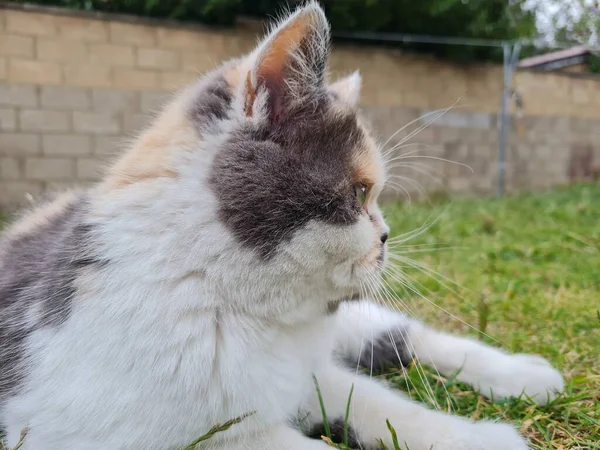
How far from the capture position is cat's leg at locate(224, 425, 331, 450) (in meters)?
1.06

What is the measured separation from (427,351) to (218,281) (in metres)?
0.80

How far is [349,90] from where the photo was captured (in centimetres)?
137

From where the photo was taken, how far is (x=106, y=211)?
3.74 ft

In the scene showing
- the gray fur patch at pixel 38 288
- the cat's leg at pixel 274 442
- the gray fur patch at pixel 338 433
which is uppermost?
the gray fur patch at pixel 38 288

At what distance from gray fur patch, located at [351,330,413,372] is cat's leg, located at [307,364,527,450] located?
26cm

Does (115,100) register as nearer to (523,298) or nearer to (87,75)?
(87,75)

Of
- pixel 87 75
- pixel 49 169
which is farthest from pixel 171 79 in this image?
pixel 49 169

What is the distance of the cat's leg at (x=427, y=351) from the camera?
1443 millimetres

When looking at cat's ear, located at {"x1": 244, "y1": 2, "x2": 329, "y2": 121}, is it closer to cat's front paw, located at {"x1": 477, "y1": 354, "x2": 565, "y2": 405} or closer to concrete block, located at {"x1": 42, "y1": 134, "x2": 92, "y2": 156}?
cat's front paw, located at {"x1": 477, "y1": 354, "x2": 565, "y2": 405}

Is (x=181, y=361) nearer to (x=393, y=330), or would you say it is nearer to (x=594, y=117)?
(x=393, y=330)

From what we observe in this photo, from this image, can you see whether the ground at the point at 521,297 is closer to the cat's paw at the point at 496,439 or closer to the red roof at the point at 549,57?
the cat's paw at the point at 496,439

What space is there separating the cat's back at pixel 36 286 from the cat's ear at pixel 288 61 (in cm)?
47

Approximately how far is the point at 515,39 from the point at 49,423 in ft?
24.3

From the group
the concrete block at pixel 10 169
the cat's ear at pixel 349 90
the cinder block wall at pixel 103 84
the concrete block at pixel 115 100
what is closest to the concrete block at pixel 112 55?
the cinder block wall at pixel 103 84
